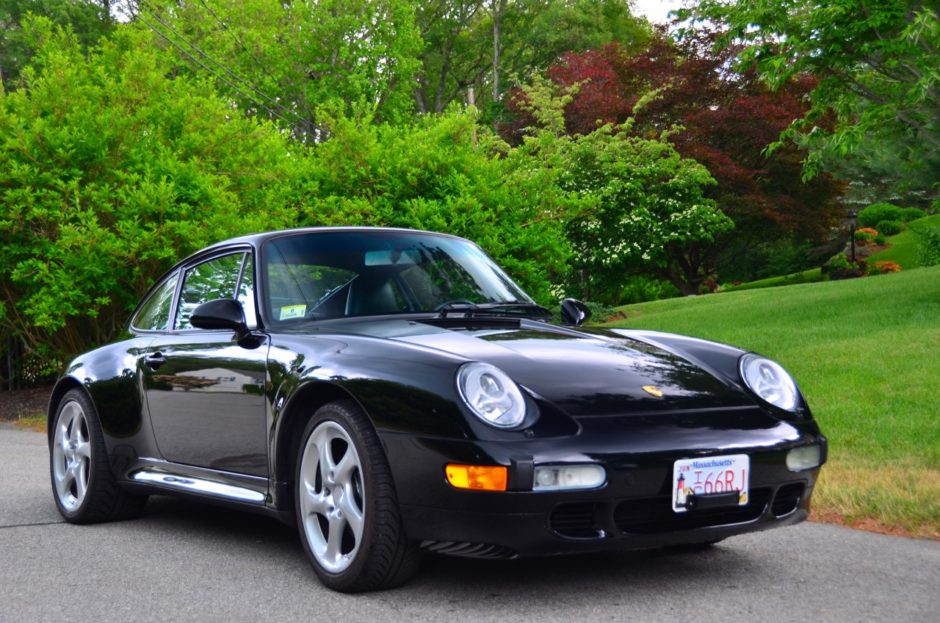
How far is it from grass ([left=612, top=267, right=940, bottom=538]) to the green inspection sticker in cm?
293

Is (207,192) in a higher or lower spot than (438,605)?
higher

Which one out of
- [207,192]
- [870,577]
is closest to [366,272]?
[870,577]

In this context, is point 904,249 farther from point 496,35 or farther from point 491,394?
point 491,394

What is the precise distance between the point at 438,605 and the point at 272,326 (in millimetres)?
1612

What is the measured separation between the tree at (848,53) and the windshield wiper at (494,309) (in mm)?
9870

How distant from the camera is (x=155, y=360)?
5812mm

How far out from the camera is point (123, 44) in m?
37.0

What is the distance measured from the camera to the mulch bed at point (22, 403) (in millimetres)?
14407

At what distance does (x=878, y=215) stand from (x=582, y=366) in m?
46.4

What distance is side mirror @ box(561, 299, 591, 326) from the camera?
574 cm

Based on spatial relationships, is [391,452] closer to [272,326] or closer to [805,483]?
[272,326]

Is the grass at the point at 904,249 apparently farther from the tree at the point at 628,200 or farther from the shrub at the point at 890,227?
the tree at the point at 628,200

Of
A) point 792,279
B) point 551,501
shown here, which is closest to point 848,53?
point 551,501

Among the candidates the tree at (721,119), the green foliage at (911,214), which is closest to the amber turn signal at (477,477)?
the tree at (721,119)
